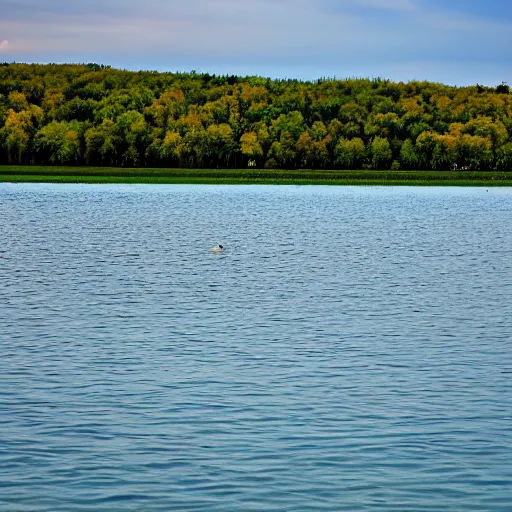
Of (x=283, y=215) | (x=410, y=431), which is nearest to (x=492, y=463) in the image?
(x=410, y=431)

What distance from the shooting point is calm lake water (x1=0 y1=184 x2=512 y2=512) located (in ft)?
47.8

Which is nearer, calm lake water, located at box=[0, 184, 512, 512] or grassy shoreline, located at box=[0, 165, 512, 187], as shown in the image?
calm lake water, located at box=[0, 184, 512, 512]

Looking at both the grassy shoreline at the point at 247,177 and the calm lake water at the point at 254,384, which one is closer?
the calm lake water at the point at 254,384

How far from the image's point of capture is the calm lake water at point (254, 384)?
1458cm

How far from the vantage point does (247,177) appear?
520ft

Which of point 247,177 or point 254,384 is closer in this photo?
point 254,384

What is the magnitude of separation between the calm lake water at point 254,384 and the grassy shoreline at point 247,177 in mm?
102702

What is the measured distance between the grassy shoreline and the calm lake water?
10270cm

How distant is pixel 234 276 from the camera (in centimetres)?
3841

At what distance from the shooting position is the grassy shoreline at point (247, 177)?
147 m

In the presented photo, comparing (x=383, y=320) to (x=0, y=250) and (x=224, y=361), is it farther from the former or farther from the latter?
(x=0, y=250)

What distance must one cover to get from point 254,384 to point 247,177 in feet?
456

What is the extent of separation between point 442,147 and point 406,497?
7096 inches

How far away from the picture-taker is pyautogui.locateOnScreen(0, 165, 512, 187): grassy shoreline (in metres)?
147
